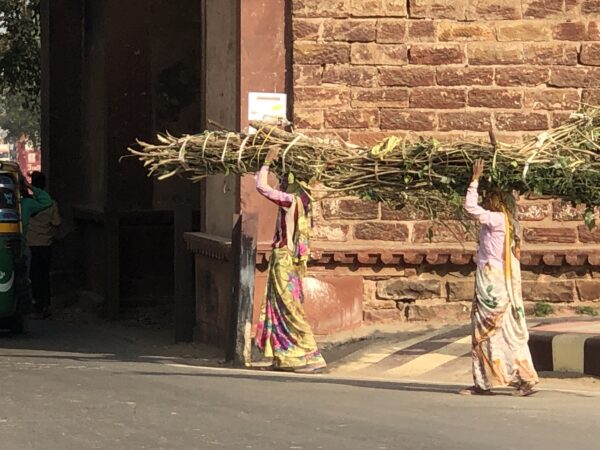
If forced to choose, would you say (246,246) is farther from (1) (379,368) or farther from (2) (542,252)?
(2) (542,252)

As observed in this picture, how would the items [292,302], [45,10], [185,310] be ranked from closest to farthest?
[292,302]
[185,310]
[45,10]

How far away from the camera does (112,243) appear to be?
19469 millimetres

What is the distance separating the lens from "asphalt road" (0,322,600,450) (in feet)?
24.4

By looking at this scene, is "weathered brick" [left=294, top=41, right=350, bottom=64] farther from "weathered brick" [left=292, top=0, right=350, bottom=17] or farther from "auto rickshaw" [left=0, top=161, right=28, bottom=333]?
"auto rickshaw" [left=0, top=161, right=28, bottom=333]

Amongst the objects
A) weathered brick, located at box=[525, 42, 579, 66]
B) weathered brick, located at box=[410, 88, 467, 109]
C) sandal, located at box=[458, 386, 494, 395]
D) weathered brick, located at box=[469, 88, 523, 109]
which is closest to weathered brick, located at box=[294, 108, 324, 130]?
weathered brick, located at box=[410, 88, 467, 109]

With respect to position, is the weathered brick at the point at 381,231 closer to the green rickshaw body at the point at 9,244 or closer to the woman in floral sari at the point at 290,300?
the woman in floral sari at the point at 290,300

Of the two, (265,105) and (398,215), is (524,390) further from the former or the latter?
(265,105)

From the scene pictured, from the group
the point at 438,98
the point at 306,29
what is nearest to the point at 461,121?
the point at 438,98

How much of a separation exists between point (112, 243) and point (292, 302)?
8.47 meters

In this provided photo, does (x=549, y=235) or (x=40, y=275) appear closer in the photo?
(x=549, y=235)

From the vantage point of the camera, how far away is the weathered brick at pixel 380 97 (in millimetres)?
13352

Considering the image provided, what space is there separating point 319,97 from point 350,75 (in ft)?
1.26

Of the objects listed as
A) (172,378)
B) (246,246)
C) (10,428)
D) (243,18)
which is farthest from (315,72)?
(10,428)

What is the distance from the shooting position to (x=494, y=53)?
531 inches
